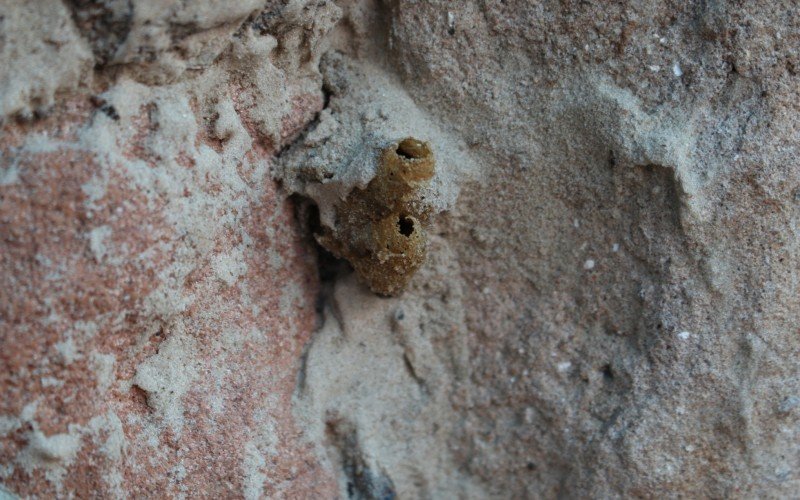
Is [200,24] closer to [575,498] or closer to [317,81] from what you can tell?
[317,81]

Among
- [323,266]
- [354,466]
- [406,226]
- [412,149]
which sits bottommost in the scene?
[354,466]

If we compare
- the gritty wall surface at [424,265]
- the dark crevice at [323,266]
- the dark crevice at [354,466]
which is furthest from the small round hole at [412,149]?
the dark crevice at [354,466]

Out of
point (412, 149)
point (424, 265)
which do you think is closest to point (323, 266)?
point (424, 265)

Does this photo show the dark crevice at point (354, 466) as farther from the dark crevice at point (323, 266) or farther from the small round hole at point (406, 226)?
the small round hole at point (406, 226)

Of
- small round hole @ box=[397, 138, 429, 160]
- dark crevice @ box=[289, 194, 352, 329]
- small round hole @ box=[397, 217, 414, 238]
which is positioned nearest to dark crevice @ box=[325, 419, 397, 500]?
dark crevice @ box=[289, 194, 352, 329]

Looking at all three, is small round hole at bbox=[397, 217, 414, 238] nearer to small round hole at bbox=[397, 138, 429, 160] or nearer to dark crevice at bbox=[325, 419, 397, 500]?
small round hole at bbox=[397, 138, 429, 160]

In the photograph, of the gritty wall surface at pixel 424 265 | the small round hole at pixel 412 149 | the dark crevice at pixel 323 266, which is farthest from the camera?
the dark crevice at pixel 323 266

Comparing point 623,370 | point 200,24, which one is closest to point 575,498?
point 623,370

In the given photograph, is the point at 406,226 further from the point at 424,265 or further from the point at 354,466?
the point at 354,466
